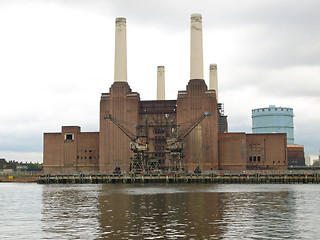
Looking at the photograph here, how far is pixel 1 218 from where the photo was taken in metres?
45.8

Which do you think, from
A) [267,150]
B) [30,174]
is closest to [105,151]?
[30,174]

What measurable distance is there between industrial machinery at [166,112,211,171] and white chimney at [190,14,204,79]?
486 inches

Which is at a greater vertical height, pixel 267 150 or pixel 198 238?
pixel 267 150

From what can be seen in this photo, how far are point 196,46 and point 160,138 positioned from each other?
2819 cm

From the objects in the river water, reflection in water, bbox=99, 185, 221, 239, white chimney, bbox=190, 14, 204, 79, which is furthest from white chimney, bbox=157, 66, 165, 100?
reflection in water, bbox=99, 185, 221, 239

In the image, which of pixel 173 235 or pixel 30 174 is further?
pixel 30 174

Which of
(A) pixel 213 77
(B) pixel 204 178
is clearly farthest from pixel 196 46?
(A) pixel 213 77

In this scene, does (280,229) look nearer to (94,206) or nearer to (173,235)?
(173,235)

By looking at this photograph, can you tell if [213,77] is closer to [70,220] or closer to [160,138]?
[160,138]

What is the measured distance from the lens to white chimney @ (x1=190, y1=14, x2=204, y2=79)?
130625 mm

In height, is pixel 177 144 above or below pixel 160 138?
below

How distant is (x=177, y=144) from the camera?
12644 centimetres

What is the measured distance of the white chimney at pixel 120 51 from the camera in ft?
443

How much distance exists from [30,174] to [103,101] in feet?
113
